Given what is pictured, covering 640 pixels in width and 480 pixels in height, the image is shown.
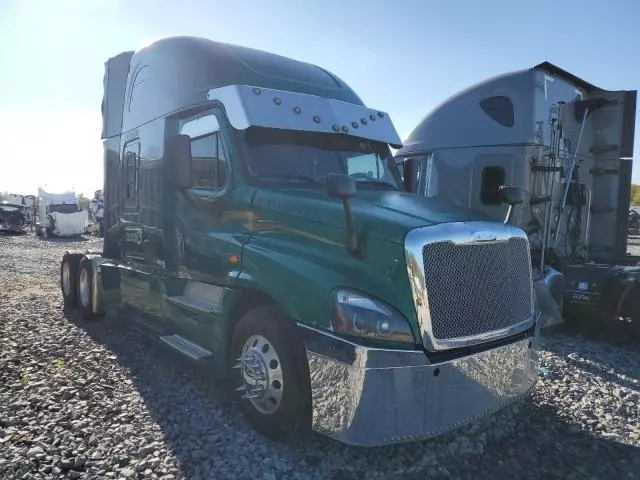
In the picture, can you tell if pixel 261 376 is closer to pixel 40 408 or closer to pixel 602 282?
pixel 40 408

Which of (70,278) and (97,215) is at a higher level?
(70,278)

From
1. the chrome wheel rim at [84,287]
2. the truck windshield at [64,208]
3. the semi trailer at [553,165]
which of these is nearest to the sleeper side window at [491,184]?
the semi trailer at [553,165]

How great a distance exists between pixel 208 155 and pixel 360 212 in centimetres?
179

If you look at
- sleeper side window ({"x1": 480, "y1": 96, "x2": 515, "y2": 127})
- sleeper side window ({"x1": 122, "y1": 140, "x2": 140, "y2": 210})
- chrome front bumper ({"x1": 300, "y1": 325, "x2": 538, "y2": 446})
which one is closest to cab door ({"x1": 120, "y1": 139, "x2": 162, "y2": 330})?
sleeper side window ({"x1": 122, "y1": 140, "x2": 140, "y2": 210})

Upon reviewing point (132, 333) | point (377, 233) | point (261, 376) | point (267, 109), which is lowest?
point (132, 333)

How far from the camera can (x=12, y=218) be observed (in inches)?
1298

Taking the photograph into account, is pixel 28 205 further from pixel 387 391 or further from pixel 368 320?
pixel 387 391

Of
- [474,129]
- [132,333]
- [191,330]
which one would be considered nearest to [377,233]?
[191,330]

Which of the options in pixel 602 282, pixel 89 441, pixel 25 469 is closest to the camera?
pixel 25 469

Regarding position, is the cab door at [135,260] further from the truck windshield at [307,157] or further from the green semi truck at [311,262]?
the truck windshield at [307,157]

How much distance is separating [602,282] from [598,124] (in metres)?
3.70

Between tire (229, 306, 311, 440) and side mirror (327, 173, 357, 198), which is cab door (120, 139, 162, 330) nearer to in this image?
tire (229, 306, 311, 440)

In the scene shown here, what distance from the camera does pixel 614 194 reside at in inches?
383

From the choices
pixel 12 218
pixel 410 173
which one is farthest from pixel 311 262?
pixel 12 218
